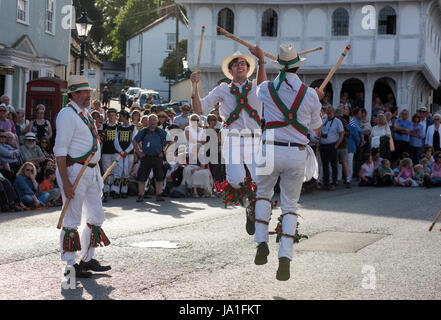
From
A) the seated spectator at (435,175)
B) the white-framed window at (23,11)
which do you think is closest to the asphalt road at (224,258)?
the seated spectator at (435,175)

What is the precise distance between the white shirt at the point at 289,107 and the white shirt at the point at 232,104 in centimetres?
153

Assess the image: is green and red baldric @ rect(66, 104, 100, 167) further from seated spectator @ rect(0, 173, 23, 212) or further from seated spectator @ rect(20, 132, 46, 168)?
seated spectator @ rect(20, 132, 46, 168)

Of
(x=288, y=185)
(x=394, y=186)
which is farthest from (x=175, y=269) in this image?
(x=394, y=186)

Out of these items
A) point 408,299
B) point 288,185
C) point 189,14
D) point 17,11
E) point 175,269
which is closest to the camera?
point 408,299

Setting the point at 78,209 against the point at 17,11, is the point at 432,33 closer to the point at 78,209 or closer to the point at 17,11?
the point at 17,11

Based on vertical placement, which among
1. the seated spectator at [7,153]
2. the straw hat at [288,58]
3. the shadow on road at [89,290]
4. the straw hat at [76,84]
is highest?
the straw hat at [288,58]

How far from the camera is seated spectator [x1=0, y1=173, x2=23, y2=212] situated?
1361 cm

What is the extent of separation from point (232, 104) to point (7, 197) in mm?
6534

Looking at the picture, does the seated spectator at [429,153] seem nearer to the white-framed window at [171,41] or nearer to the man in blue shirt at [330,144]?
the man in blue shirt at [330,144]

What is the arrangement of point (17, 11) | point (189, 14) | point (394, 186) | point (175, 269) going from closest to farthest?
point (175, 269)
point (394, 186)
point (17, 11)
point (189, 14)

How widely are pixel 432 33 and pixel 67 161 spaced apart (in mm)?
35803

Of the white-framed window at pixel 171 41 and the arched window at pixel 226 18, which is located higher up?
the white-framed window at pixel 171 41

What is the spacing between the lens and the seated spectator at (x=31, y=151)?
15.2 meters
